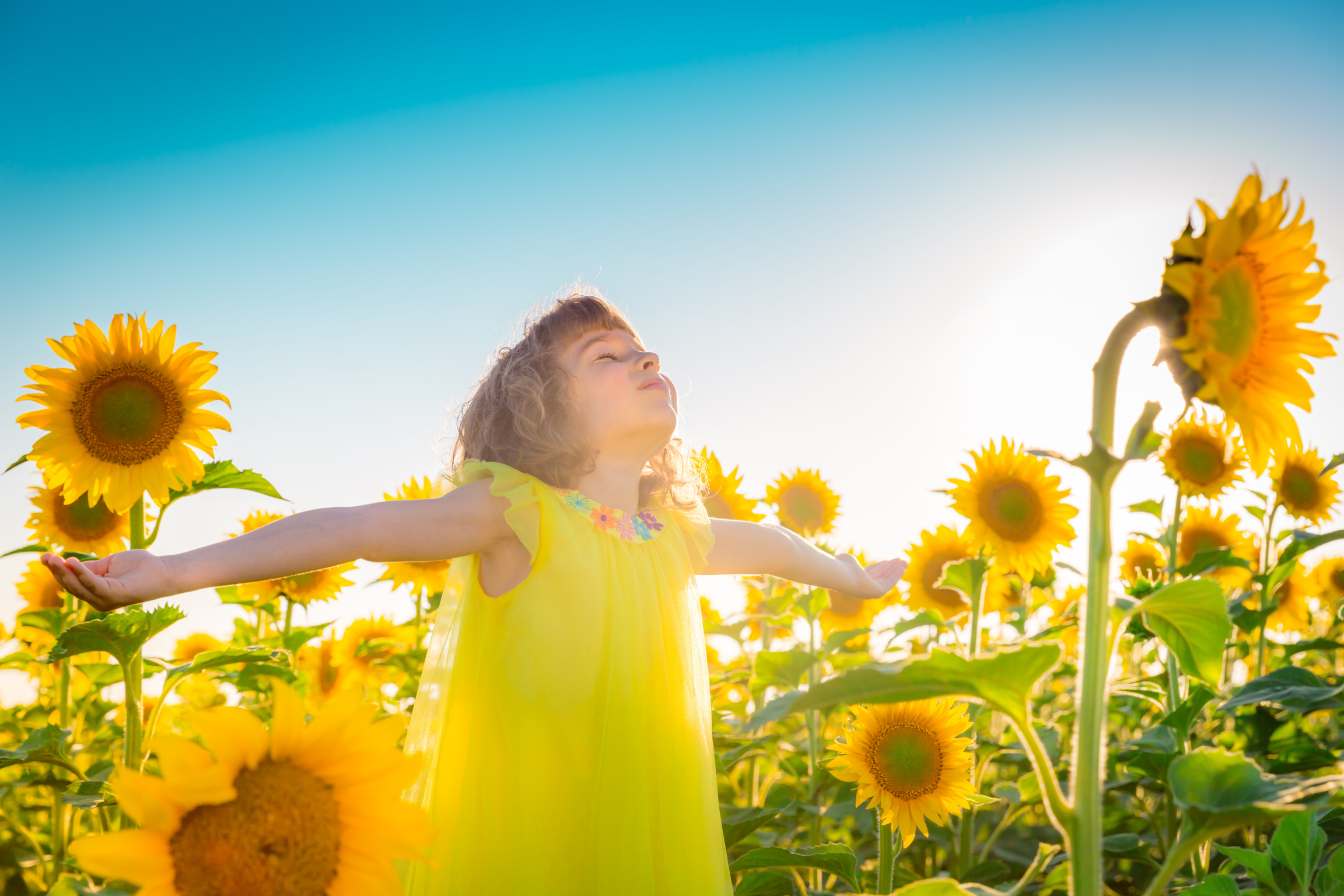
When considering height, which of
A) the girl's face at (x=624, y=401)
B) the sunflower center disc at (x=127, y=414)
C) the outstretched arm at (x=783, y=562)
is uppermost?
the girl's face at (x=624, y=401)

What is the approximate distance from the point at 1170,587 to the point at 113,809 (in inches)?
90.0

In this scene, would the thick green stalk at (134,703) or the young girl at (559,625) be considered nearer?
the young girl at (559,625)

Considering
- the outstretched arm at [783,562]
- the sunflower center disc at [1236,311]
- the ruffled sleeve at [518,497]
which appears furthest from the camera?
the outstretched arm at [783,562]

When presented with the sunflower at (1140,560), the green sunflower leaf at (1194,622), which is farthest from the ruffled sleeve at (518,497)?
the sunflower at (1140,560)

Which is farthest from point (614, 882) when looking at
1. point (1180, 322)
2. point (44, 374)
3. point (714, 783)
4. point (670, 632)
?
point (44, 374)

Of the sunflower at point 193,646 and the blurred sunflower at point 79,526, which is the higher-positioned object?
the blurred sunflower at point 79,526

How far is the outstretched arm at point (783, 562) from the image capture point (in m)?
2.48

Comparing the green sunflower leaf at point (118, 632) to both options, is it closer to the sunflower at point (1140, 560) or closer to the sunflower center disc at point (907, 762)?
the sunflower center disc at point (907, 762)

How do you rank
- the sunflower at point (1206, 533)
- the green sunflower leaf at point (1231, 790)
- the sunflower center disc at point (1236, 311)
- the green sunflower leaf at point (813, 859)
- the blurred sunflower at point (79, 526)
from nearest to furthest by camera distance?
1. the green sunflower leaf at point (1231, 790)
2. the sunflower center disc at point (1236, 311)
3. the green sunflower leaf at point (813, 859)
4. the blurred sunflower at point (79, 526)
5. the sunflower at point (1206, 533)

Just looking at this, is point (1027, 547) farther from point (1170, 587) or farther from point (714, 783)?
point (1170, 587)

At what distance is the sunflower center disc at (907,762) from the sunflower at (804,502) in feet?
6.62

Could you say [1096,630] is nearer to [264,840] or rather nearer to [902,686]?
[902,686]

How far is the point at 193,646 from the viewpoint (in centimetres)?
415

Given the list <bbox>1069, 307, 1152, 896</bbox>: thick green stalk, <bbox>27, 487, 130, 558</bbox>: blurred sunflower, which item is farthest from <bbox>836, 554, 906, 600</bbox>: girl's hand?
<bbox>27, 487, 130, 558</bbox>: blurred sunflower
